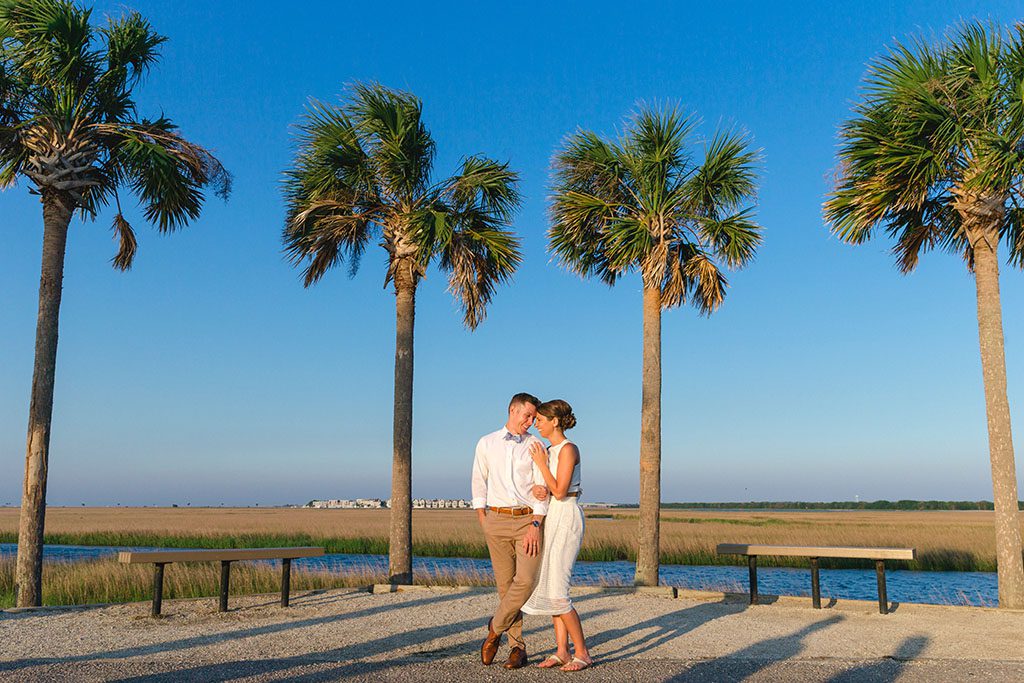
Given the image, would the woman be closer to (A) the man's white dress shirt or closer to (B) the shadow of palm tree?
(A) the man's white dress shirt

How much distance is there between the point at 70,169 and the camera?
1152 centimetres

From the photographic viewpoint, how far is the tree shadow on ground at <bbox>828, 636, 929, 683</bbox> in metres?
6.44

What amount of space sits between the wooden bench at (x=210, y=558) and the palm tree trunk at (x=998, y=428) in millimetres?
9049

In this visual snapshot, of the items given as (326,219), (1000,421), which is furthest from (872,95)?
(326,219)

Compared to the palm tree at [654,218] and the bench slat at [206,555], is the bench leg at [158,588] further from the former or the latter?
the palm tree at [654,218]

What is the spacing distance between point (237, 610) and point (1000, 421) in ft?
33.5

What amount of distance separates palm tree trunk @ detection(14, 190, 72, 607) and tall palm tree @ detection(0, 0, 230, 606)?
13mm

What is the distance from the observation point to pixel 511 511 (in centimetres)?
673

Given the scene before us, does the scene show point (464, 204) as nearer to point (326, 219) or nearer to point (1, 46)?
point (326, 219)

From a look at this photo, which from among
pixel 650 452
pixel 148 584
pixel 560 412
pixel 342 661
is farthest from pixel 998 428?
pixel 148 584

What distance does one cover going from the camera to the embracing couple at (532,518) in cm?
647

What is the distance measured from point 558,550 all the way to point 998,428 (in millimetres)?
7981

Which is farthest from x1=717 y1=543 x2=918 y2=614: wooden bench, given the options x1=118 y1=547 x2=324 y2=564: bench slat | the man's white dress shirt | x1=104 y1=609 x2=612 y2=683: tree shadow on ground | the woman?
x1=118 y1=547 x2=324 y2=564: bench slat

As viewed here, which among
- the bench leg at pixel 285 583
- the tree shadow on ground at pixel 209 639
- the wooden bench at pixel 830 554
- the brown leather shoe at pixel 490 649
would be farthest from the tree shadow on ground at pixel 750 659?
the bench leg at pixel 285 583
